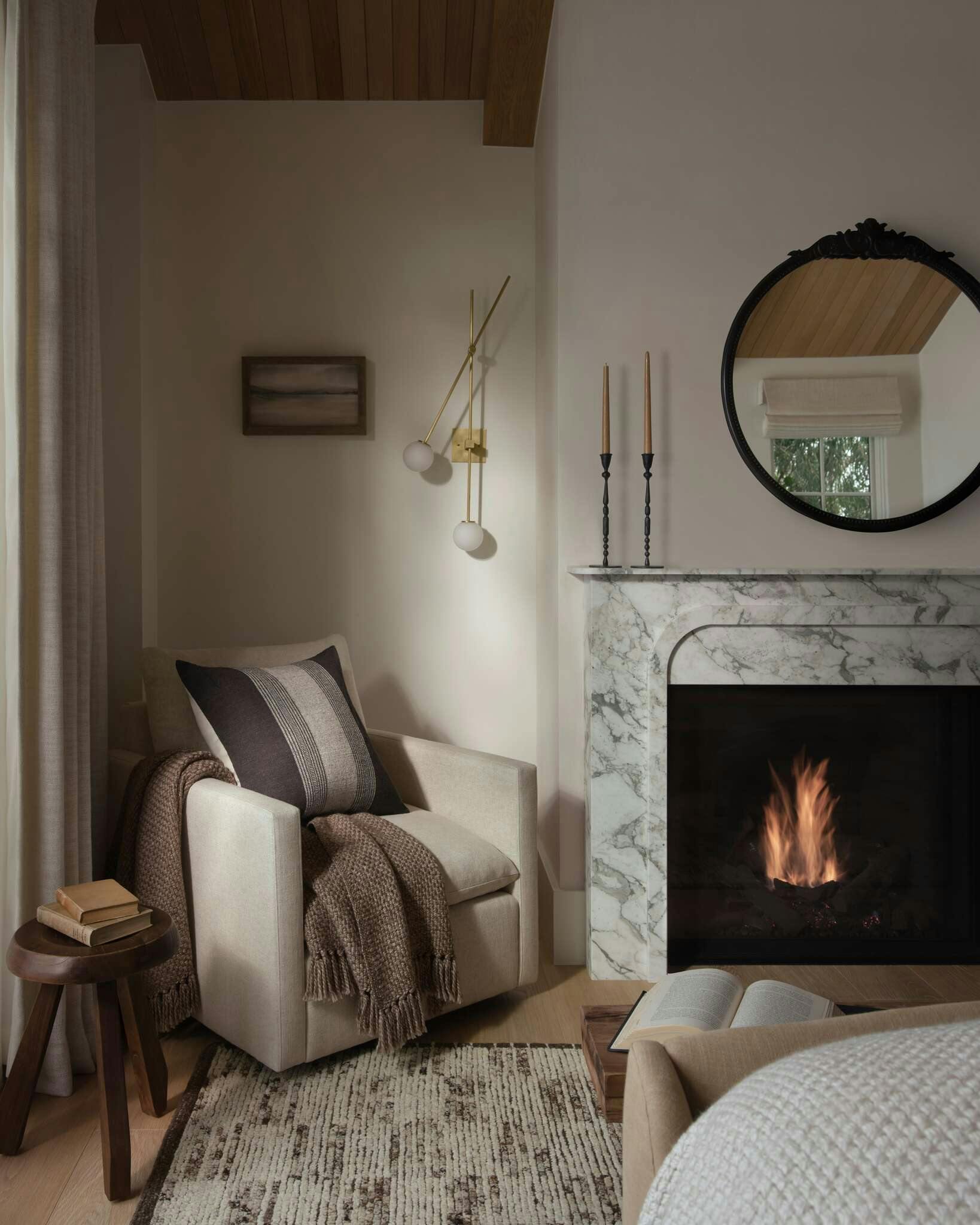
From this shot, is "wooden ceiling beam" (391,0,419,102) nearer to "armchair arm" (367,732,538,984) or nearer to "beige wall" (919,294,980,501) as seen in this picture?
"beige wall" (919,294,980,501)

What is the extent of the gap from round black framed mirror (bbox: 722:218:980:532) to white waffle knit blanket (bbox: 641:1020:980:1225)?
2326 millimetres

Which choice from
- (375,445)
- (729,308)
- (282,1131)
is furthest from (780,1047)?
(375,445)

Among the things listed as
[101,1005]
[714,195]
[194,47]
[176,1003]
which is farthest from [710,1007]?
[194,47]

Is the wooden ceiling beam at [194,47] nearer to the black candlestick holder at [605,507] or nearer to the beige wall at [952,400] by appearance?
the black candlestick holder at [605,507]

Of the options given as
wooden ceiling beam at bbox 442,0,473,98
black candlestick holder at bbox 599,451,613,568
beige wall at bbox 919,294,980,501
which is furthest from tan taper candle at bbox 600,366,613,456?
wooden ceiling beam at bbox 442,0,473,98

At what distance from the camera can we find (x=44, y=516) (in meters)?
2.02

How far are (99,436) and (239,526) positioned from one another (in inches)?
40.4

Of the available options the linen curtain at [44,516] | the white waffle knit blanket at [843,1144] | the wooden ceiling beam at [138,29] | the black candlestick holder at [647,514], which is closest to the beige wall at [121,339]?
the wooden ceiling beam at [138,29]

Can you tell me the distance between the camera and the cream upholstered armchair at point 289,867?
1.99 m

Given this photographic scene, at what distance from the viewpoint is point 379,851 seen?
219 centimetres

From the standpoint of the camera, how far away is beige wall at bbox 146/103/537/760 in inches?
134

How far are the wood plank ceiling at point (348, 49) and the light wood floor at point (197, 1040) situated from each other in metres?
2.77

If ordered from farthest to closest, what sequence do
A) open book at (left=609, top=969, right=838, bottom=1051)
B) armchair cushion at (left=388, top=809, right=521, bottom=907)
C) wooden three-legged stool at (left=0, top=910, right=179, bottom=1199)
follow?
armchair cushion at (left=388, top=809, right=521, bottom=907), wooden three-legged stool at (left=0, top=910, right=179, bottom=1199), open book at (left=609, top=969, right=838, bottom=1051)

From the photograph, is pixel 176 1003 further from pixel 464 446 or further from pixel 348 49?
pixel 348 49
